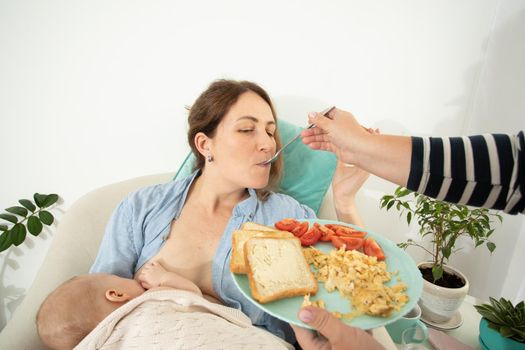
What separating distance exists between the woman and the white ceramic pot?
0.53 metres

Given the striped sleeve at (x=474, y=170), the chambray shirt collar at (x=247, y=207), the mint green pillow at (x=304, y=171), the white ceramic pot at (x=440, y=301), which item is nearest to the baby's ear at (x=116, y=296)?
the chambray shirt collar at (x=247, y=207)

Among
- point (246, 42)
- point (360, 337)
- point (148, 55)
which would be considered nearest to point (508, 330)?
point (360, 337)

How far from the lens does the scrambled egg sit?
32.8 inches

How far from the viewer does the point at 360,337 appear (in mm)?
753

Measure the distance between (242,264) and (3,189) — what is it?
2.10 m

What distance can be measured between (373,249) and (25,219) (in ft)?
7.13

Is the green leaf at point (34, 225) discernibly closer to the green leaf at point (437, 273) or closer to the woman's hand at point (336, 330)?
the woman's hand at point (336, 330)

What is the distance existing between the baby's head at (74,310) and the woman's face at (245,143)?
2.14 feet

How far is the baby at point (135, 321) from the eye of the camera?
2.80ft

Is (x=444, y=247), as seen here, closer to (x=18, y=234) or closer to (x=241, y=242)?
(x=241, y=242)

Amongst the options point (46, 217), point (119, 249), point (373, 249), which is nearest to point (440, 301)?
point (373, 249)

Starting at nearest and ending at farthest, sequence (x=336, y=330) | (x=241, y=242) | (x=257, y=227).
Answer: (x=336, y=330) → (x=241, y=242) → (x=257, y=227)

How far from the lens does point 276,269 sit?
0.95 meters

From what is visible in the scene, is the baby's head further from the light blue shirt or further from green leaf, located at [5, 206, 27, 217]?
green leaf, located at [5, 206, 27, 217]
